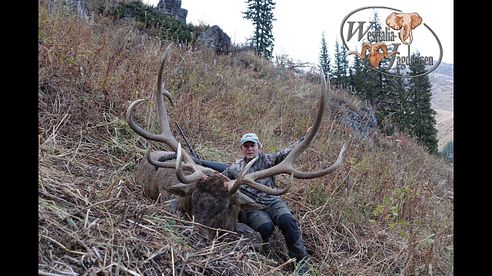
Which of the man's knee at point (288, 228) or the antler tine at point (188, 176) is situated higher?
the antler tine at point (188, 176)

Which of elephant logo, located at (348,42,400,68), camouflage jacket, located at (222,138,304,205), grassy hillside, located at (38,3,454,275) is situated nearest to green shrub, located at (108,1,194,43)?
grassy hillside, located at (38,3,454,275)

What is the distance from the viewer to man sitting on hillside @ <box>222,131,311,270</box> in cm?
457

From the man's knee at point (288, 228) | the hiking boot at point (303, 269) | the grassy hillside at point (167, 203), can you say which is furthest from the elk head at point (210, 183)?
the hiking boot at point (303, 269)

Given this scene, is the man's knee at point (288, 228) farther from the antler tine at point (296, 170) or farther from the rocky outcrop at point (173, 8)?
the rocky outcrop at point (173, 8)

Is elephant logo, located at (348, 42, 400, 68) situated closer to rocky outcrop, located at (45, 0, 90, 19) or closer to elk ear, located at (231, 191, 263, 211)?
elk ear, located at (231, 191, 263, 211)

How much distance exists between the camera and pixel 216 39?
14.8 metres

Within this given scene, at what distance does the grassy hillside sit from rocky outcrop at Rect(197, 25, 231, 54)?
4.33 m

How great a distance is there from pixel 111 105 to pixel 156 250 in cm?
367

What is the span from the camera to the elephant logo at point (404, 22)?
207 inches

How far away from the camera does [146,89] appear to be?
22.1 ft

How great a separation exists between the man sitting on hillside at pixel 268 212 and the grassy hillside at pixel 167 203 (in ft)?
0.64

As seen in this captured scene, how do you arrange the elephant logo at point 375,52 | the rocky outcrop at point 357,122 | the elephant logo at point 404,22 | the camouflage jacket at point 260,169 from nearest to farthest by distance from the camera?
1. the camouflage jacket at point 260,169
2. the elephant logo at point 404,22
3. the elephant logo at point 375,52
4. the rocky outcrop at point 357,122
